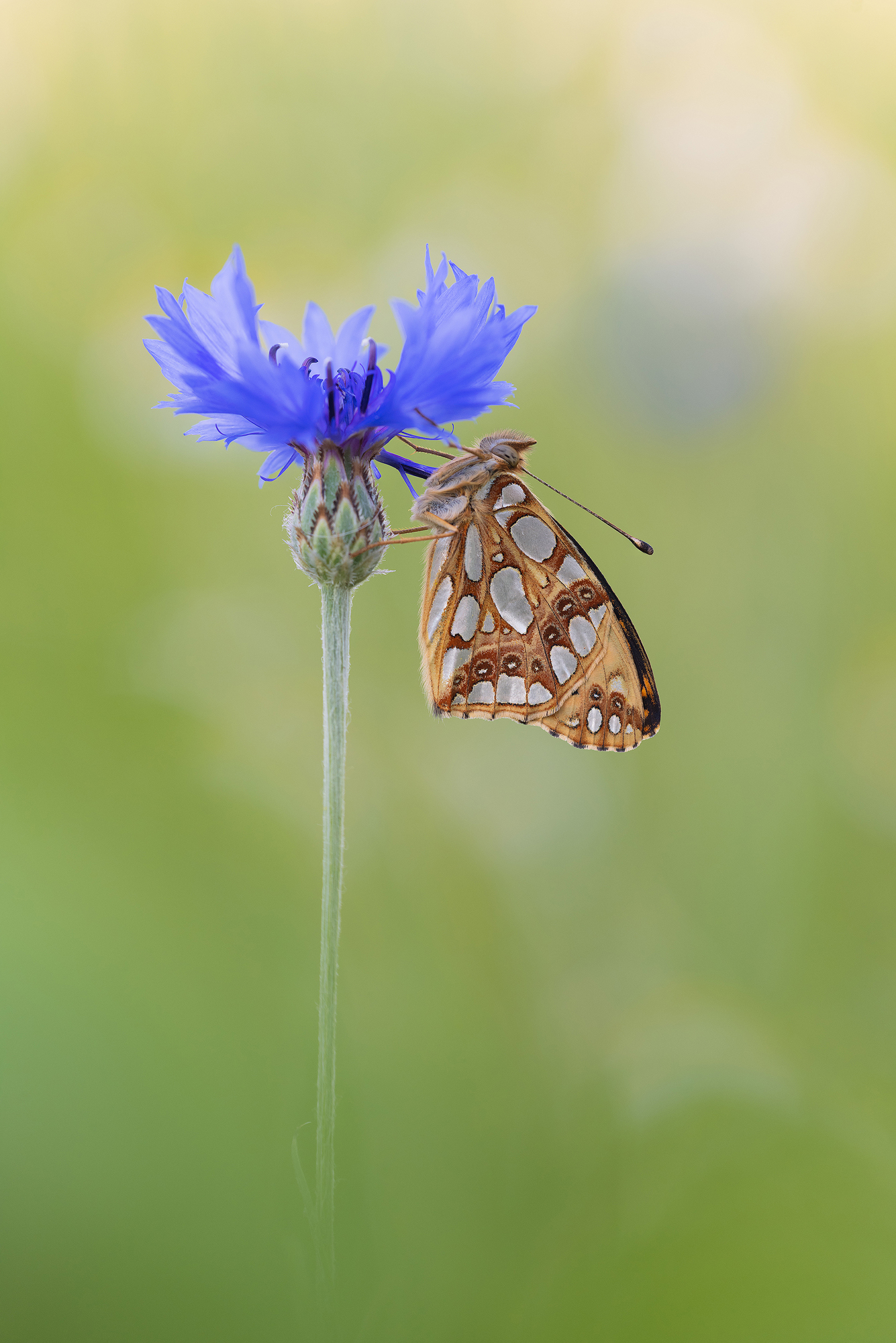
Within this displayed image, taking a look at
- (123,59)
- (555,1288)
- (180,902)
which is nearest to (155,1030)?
(180,902)

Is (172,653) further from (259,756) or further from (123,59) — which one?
(123,59)

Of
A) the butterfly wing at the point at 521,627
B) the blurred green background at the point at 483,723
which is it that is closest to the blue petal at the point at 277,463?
the butterfly wing at the point at 521,627

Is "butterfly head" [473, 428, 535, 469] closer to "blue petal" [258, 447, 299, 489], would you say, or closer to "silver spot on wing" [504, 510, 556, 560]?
"silver spot on wing" [504, 510, 556, 560]

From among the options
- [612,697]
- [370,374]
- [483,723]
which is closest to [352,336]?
[370,374]

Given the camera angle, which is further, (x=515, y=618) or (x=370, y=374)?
(x=515, y=618)

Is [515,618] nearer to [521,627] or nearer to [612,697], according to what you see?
[521,627]

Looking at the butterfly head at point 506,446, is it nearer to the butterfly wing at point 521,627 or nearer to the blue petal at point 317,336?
the butterfly wing at point 521,627

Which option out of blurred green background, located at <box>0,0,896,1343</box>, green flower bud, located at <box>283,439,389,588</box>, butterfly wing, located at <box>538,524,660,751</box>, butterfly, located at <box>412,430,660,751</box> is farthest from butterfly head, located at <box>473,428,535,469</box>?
blurred green background, located at <box>0,0,896,1343</box>

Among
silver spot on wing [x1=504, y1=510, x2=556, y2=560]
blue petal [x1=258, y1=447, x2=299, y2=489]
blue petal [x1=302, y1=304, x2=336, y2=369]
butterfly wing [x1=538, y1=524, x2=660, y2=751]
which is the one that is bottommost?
butterfly wing [x1=538, y1=524, x2=660, y2=751]
